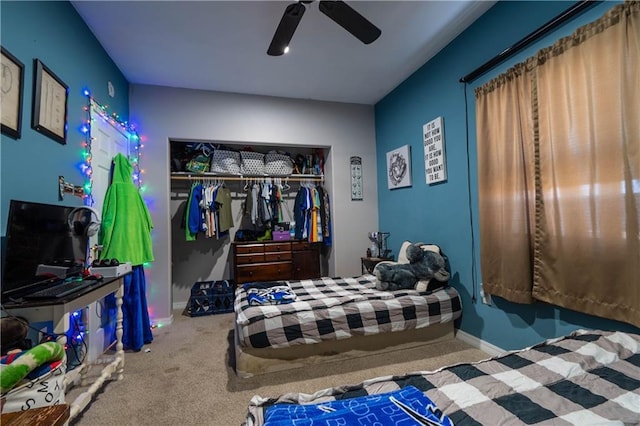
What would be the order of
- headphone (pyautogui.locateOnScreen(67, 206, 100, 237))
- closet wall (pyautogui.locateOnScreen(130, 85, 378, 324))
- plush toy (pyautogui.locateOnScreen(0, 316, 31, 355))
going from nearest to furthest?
plush toy (pyautogui.locateOnScreen(0, 316, 31, 355)), headphone (pyautogui.locateOnScreen(67, 206, 100, 237)), closet wall (pyautogui.locateOnScreen(130, 85, 378, 324))

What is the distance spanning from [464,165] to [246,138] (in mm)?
2522

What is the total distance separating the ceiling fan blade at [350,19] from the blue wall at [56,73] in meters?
1.72

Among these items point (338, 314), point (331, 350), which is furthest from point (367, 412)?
point (331, 350)

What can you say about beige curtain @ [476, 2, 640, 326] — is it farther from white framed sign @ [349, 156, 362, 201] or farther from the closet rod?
the closet rod

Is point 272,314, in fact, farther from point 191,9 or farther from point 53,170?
point 191,9

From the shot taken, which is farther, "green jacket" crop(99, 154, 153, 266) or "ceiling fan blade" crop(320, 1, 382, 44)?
"green jacket" crop(99, 154, 153, 266)

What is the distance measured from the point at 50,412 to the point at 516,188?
8.46 ft

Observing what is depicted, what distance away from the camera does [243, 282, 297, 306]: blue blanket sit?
2.25 m

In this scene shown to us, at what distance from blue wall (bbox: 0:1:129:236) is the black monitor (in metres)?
0.12

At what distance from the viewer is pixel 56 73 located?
1872 mm

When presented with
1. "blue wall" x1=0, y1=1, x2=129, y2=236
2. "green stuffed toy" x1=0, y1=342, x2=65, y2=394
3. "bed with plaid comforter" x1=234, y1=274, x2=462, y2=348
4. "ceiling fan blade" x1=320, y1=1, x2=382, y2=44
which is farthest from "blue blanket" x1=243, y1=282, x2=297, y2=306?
"ceiling fan blade" x1=320, y1=1, x2=382, y2=44

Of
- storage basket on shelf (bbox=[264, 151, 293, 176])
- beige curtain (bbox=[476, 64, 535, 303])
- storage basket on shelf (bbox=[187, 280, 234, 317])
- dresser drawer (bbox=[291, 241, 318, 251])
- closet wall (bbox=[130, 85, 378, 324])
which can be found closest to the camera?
beige curtain (bbox=[476, 64, 535, 303])

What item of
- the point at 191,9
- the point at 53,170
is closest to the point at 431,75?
the point at 191,9

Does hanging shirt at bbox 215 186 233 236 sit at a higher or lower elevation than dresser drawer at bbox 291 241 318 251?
higher
